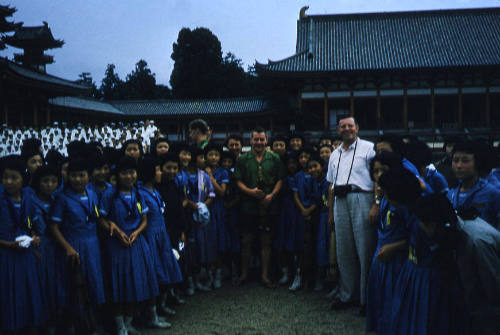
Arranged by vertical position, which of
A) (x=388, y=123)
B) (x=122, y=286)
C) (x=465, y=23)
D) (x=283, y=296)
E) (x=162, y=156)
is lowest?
(x=283, y=296)

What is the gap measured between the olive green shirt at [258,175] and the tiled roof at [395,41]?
1430 centimetres

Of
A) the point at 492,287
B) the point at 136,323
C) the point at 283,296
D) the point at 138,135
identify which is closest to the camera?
the point at 492,287

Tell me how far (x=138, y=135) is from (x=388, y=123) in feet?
39.0

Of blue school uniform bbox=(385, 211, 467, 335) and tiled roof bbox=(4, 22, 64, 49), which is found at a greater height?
tiled roof bbox=(4, 22, 64, 49)

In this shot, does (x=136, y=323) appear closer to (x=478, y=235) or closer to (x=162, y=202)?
(x=162, y=202)

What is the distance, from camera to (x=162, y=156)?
4199 mm

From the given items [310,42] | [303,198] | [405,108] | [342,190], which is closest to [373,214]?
[342,190]

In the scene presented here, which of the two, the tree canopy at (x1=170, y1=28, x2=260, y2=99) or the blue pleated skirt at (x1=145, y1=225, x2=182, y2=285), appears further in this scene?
the tree canopy at (x1=170, y1=28, x2=260, y2=99)

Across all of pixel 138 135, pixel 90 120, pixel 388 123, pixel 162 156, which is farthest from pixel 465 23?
pixel 162 156

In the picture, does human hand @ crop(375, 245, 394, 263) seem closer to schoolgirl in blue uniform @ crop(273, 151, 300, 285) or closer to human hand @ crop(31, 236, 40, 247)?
schoolgirl in blue uniform @ crop(273, 151, 300, 285)

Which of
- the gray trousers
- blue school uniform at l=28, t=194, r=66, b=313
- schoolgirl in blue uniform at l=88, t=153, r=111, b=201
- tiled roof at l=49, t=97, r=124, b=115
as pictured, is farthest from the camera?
tiled roof at l=49, t=97, r=124, b=115

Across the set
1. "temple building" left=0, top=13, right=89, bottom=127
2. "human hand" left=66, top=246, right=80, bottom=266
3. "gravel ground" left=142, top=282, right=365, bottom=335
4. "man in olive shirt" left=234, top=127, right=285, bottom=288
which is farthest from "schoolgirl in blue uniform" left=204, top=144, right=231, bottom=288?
"temple building" left=0, top=13, right=89, bottom=127

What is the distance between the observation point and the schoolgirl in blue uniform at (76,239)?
322 cm

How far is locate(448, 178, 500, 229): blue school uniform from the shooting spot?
120 inches
